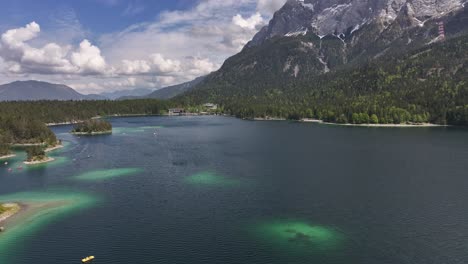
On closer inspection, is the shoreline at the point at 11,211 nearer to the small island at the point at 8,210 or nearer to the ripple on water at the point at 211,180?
the small island at the point at 8,210

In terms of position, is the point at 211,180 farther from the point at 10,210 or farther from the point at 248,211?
the point at 10,210

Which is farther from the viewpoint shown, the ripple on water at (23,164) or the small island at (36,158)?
the small island at (36,158)

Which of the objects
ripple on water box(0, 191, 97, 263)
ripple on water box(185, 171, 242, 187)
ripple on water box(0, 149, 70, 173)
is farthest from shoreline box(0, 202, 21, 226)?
ripple on water box(0, 149, 70, 173)

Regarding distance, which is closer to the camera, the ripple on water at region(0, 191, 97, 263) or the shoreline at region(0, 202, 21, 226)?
the ripple on water at region(0, 191, 97, 263)

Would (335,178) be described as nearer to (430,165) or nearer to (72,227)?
(430,165)

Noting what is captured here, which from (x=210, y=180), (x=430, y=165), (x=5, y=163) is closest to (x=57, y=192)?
(x=210, y=180)

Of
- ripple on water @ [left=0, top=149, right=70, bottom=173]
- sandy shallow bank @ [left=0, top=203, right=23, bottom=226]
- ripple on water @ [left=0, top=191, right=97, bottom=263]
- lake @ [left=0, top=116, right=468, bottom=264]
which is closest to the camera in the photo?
lake @ [left=0, top=116, right=468, bottom=264]

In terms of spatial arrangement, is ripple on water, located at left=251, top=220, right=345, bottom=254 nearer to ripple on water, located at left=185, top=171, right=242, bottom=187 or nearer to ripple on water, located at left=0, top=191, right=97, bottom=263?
ripple on water, located at left=185, top=171, right=242, bottom=187

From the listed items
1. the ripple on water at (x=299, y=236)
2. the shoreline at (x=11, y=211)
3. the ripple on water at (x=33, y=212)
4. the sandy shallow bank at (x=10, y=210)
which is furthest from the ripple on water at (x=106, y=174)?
the ripple on water at (x=299, y=236)
